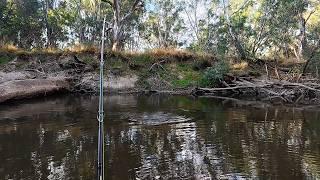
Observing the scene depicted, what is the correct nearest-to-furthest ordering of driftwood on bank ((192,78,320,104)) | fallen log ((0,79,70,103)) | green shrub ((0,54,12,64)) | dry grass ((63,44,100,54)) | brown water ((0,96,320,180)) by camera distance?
brown water ((0,96,320,180)) → fallen log ((0,79,70,103)) → driftwood on bank ((192,78,320,104)) → green shrub ((0,54,12,64)) → dry grass ((63,44,100,54))

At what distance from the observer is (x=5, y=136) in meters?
9.04

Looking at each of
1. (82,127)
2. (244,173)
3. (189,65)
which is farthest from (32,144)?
(189,65)

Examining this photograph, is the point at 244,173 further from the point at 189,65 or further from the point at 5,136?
the point at 189,65

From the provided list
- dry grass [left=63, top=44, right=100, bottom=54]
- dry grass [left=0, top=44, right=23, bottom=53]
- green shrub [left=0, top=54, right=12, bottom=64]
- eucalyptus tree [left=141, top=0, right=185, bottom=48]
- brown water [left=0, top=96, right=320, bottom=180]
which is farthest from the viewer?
eucalyptus tree [left=141, top=0, right=185, bottom=48]

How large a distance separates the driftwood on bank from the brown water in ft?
9.23

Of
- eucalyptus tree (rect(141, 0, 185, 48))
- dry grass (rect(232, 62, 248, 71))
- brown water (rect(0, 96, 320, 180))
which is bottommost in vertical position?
brown water (rect(0, 96, 320, 180))

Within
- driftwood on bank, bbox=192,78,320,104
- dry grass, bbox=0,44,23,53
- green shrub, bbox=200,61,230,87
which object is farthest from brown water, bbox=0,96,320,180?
dry grass, bbox=0,44,23,53

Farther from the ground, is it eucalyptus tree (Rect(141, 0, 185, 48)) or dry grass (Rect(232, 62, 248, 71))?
eucalyptus tree (Rect(141, 0, 185, 48))

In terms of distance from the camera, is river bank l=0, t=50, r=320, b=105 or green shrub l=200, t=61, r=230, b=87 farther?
green shrub l=200, t=61, r=230, b=87

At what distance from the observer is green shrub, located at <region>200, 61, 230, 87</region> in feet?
66.5

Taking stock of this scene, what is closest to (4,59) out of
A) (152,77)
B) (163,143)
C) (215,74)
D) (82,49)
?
(82,49)

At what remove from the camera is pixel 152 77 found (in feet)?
72.3

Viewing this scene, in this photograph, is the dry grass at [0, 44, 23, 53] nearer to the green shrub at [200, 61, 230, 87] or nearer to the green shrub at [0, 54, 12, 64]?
the green shrub at [0, 54, 12, 64]

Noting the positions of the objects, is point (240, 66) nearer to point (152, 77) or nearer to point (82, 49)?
point (152, 77)
